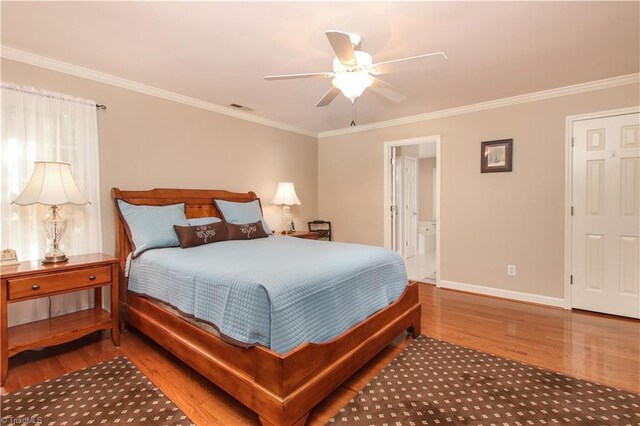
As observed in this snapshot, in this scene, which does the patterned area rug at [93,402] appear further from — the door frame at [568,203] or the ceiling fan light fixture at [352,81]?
the door frame at [568,203]

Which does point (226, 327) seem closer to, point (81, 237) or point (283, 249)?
point (283, 249)

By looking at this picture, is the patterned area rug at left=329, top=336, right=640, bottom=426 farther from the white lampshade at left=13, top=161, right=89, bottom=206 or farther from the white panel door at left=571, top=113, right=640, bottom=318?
the white lampshade at left=13, top=161, right=89, bottom=206

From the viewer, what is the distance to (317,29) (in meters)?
2.12

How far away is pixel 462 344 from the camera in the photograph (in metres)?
2.54

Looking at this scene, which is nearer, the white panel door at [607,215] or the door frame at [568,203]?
the white panel door at [607,215]

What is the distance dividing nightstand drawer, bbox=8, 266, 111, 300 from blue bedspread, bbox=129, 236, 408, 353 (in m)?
0.28

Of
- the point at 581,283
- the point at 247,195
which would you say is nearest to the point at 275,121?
the point at 247,195

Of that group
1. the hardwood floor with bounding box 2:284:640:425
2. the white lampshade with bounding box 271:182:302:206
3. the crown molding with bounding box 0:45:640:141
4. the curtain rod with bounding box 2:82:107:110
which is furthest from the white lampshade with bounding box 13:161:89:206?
the white lampshade with bounding box 271:182:302:206

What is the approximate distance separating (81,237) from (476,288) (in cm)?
429

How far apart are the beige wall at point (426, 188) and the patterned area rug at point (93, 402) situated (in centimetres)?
648

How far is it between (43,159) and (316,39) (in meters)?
2.40

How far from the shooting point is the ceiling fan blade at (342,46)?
161 cm

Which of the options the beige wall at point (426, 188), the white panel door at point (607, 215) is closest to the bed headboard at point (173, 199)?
the white panel door at point (607, 215)

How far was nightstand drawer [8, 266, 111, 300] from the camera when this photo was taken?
2025 millimetres
